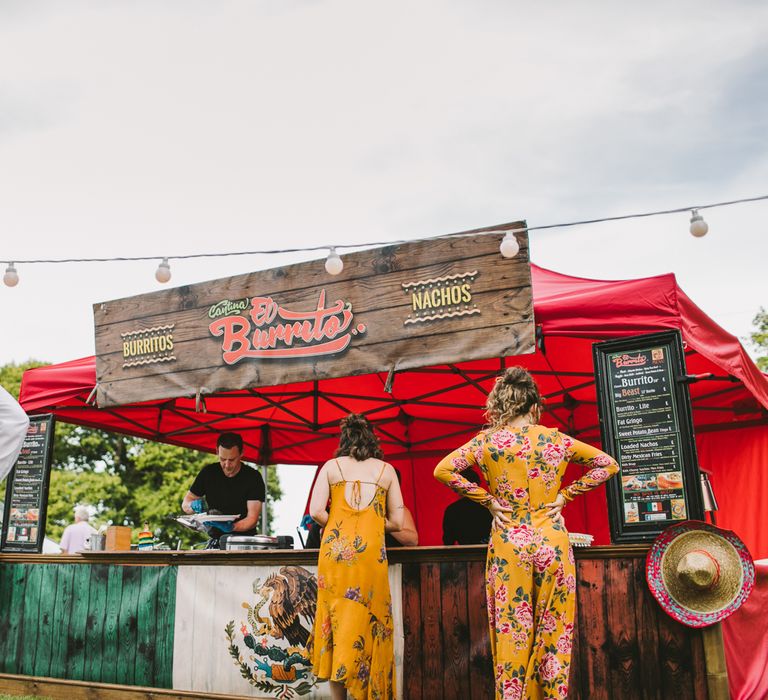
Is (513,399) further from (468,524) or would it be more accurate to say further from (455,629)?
(468,524)

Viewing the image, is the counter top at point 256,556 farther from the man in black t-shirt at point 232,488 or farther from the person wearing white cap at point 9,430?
the person wearing white cap at point 9,430

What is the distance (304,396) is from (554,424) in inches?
106

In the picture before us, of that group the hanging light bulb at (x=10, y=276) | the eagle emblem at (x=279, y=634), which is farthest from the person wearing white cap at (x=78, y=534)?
the eagle emblem at (x=279, y=634)

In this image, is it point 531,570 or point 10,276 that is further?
point 10,276

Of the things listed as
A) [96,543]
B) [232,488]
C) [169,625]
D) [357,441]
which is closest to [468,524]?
[357,441]

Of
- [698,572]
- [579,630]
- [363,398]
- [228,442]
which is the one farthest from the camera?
[363,398]

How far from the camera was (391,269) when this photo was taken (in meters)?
5.13

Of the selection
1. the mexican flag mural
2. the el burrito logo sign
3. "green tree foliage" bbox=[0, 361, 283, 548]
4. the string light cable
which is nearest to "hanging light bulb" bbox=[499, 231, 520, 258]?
the string light cable

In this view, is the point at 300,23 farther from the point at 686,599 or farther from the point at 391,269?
the point at 686,599

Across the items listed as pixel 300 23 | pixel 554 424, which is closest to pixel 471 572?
pixel 554 424

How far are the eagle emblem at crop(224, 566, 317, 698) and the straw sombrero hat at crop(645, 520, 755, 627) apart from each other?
2073 mm

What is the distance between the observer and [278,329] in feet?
18.1

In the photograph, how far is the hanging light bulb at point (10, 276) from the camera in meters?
5.73

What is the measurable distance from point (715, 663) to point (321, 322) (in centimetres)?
316
